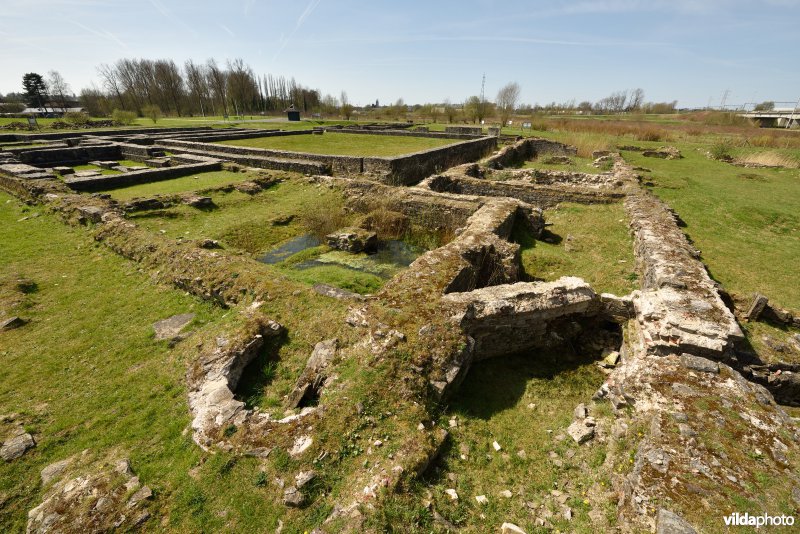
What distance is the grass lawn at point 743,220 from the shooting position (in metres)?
8.16

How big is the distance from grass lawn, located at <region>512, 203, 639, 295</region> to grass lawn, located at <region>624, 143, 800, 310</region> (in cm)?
195

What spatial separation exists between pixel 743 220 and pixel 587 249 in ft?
22.1

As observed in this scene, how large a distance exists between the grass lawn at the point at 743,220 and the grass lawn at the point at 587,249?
1.95m

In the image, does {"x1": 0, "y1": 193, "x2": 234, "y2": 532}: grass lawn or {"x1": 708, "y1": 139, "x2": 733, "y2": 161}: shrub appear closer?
{"x1": 0, "y1": 193, "x2": 234, "y2": 532}: grass lawn

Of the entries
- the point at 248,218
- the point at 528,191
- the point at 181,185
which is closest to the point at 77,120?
the point at 181,185

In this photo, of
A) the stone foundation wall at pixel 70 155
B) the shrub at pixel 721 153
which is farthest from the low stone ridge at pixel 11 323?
the shrub at pixel 721 153

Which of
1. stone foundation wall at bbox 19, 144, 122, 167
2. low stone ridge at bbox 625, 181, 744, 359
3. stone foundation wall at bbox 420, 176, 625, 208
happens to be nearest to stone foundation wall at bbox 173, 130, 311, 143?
stone foundation wall at bbox 19, 144, 122, 167

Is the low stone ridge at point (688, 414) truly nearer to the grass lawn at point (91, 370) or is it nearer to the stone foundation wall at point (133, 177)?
the grass lawn at point (91, 370)

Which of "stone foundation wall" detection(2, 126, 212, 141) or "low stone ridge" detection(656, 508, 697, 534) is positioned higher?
"stone foundation wall" detection(2, 126, 212, 141)

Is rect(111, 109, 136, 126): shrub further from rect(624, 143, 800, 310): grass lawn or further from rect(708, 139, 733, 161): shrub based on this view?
rect(708, 139, 733, 161): shrub

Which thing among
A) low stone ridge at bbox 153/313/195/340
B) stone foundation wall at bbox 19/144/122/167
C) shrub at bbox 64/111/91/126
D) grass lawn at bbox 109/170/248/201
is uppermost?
shrub at bbox 64/111/91/126

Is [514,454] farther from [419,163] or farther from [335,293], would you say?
[419,163]

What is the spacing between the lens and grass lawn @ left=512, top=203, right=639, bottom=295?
27.2ft

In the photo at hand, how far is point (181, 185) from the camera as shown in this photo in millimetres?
14945
